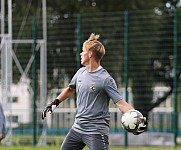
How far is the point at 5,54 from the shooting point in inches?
835

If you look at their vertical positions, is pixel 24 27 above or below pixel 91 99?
above

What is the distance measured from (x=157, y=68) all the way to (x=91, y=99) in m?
16.7

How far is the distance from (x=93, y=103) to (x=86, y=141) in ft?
1.61

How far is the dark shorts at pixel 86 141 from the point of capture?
9141 millimetres

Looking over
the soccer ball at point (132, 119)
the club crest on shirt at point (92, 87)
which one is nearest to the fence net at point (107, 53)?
the club crest on shirt at point (92, 87)

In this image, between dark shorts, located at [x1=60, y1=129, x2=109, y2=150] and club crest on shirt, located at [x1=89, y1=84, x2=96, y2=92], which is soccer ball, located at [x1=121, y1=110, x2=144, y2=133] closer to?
dark shorts, located at [x1=60, y1=129, x2=109, y2=150]

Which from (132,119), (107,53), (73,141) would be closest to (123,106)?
(132,119)

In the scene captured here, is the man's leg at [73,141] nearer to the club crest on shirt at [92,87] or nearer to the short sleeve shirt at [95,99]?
the short sleeve shirt at [95,99]

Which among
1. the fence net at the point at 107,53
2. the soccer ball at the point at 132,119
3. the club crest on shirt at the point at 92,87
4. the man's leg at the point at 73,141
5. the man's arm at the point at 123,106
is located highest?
the fence net at the point at 107,53

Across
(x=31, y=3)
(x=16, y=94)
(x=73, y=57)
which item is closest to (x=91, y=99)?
(x=73, y=57)

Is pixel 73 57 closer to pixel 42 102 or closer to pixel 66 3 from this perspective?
pixel 42 102

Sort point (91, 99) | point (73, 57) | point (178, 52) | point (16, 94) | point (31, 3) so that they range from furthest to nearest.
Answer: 1. point (31, 3)
2. point (16, 94)
3. point (73, 57)
4. point (178, 52)
5. point (91, 99)

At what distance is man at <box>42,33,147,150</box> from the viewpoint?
9133 millimetres

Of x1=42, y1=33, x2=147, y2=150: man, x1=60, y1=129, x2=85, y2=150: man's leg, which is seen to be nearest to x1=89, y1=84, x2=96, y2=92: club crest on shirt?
x1=42, y1=33, x2=147, y2=150: man
